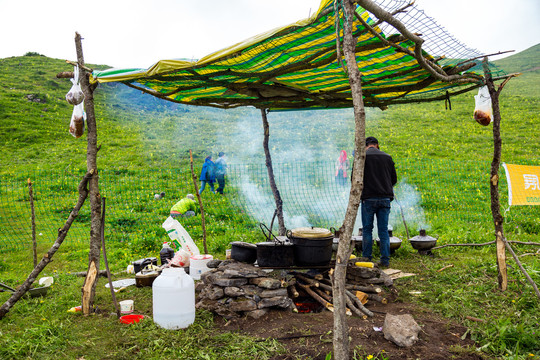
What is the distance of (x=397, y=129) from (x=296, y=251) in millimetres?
17485

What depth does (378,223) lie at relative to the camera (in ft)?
21.7

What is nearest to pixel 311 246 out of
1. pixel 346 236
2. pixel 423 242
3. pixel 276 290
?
pixel 276 290

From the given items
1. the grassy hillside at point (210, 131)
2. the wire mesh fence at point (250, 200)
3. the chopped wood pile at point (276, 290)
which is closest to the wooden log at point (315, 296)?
the chopped wood pile at point (276, 290)

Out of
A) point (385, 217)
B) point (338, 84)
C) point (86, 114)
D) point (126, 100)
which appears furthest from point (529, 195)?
point (126, 100)

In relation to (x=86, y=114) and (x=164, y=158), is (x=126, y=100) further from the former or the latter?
(x=86, y=114)

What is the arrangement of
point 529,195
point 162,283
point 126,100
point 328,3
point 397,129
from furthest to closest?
point 126,100
point 397,129
point 529,195
point 162,283
point 328,3

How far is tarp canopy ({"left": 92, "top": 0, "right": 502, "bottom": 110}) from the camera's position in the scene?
402cm

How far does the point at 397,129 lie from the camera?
69.2 feet

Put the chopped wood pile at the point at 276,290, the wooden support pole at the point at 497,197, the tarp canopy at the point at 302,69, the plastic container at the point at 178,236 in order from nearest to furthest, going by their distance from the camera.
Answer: the tarp canopy at the point at 302,69
the chopped wood pile at the point at 276,290
the wooden support pole at the point at 497,197
the plastic container at the point at 178,236

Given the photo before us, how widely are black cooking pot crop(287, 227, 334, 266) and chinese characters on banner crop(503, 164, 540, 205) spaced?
303cm

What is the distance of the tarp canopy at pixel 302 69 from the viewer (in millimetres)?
4020

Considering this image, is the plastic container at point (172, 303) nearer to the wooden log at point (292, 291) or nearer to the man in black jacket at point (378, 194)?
the wooden log at point (292, 291)

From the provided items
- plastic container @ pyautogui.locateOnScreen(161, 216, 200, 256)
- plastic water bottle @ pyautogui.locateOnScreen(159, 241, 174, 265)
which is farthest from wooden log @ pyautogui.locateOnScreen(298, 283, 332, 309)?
plastic water bottle @ pyautogui.locateOnScreen(159, 241, 174, 265)

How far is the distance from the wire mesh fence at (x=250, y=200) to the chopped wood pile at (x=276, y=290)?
A: 3.14 meters
